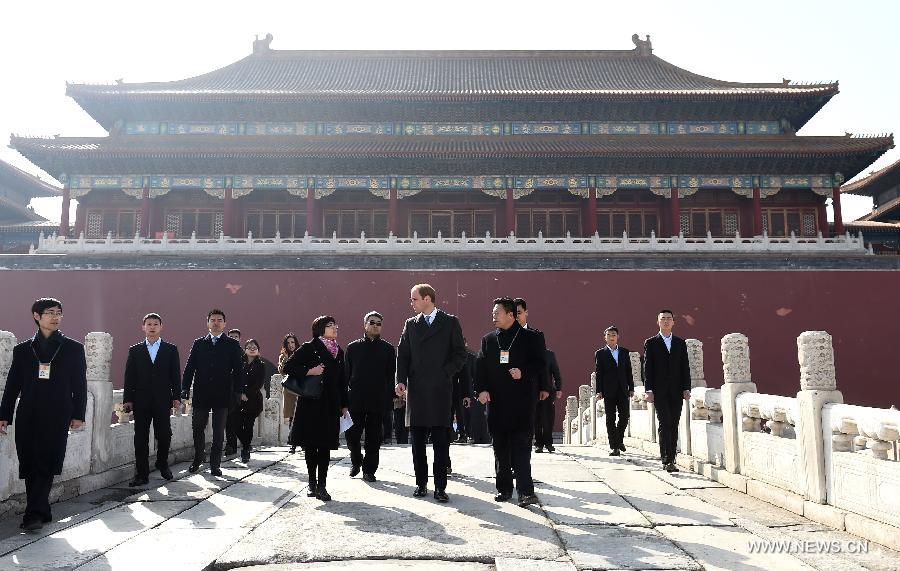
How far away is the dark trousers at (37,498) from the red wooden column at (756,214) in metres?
16.1

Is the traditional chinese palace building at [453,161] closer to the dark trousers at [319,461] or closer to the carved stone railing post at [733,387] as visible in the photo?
the carved stone railing post at [733,387]

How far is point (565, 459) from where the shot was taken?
6.60 m

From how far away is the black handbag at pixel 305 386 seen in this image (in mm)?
4527

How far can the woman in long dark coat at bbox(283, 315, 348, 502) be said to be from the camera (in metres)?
4.48

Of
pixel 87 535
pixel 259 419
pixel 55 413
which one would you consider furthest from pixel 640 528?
pixel 259 419

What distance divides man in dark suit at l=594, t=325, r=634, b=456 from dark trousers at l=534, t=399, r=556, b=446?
23.9 inches

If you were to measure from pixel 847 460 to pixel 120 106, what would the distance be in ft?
62.8

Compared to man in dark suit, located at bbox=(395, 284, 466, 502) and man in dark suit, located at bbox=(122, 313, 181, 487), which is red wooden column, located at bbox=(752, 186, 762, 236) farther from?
man in dark suit, located at bbox=(122, 313, 181, 487)

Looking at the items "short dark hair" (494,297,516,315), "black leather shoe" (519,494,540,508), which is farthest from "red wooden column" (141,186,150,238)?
"black leather shoe" (519,494,540,508)

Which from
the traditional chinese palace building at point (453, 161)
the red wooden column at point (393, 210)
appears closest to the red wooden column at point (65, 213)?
the traditional chinese palace building at point (453, 161)

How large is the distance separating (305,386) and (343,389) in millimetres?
320

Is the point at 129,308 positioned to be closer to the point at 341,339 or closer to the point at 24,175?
the point at 341,339

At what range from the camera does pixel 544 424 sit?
291 inches

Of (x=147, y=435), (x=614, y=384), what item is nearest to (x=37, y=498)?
(x=147, y=435)
